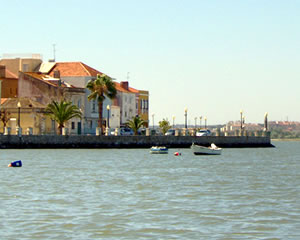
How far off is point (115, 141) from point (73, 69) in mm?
25647

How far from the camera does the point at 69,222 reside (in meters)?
31.4

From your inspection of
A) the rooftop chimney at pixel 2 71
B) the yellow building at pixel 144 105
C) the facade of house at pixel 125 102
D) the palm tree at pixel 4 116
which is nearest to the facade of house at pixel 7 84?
the rooftop chimney at pixel 2 71

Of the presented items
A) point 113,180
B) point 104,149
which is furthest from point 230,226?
point 104,149

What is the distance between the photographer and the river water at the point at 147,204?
29.6m

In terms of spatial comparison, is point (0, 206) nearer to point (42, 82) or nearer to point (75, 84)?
point (42, 82)

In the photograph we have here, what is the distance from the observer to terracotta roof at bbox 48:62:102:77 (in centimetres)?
12638

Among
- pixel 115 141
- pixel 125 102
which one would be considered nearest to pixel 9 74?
pixel 115 141

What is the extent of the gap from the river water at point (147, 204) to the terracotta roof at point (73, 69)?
63870 millimetres

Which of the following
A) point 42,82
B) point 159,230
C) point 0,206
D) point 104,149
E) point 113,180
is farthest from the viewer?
point 42,82

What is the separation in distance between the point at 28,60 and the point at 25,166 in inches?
2595

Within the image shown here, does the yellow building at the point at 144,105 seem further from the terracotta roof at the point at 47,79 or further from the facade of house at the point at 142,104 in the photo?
the terracotta roof at the point at 47,79

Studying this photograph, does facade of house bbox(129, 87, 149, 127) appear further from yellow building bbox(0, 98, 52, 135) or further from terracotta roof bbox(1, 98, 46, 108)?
yellow building bbox(0, 98, 52, 135)

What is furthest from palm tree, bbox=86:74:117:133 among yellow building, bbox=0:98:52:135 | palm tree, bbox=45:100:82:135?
yellow building, bbox=0:98:52:135

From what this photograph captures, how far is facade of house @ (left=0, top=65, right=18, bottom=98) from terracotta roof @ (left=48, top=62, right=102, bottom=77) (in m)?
7.97
